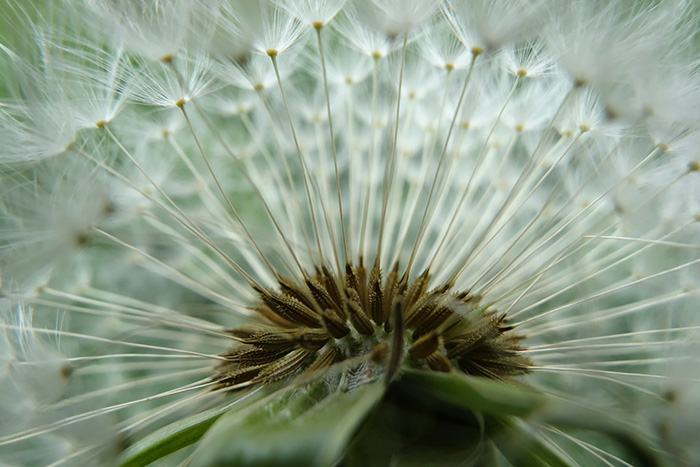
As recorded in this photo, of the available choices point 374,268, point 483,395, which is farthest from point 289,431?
point 374,268

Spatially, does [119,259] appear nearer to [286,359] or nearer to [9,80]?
[9,80]

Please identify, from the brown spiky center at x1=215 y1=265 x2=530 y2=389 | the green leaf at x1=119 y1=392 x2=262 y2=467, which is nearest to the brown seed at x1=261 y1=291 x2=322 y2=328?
the brown spiky center at x1=215 y1=265 x2=530 y2=389

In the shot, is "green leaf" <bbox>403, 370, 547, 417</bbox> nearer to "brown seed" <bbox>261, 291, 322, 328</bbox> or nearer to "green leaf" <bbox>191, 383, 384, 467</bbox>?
"green leaf" <bbox>191, 383, 384, 467</bbox>

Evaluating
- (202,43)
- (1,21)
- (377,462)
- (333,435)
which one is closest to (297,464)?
(333,435)

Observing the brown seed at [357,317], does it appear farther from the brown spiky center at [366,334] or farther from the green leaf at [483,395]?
the green leaf at [483,395]

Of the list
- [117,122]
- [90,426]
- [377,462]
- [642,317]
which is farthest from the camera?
[117,122]

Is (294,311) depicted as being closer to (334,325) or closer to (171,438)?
(334,325)

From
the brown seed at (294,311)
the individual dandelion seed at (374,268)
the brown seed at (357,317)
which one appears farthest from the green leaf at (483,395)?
the brown seed at (294,311)
